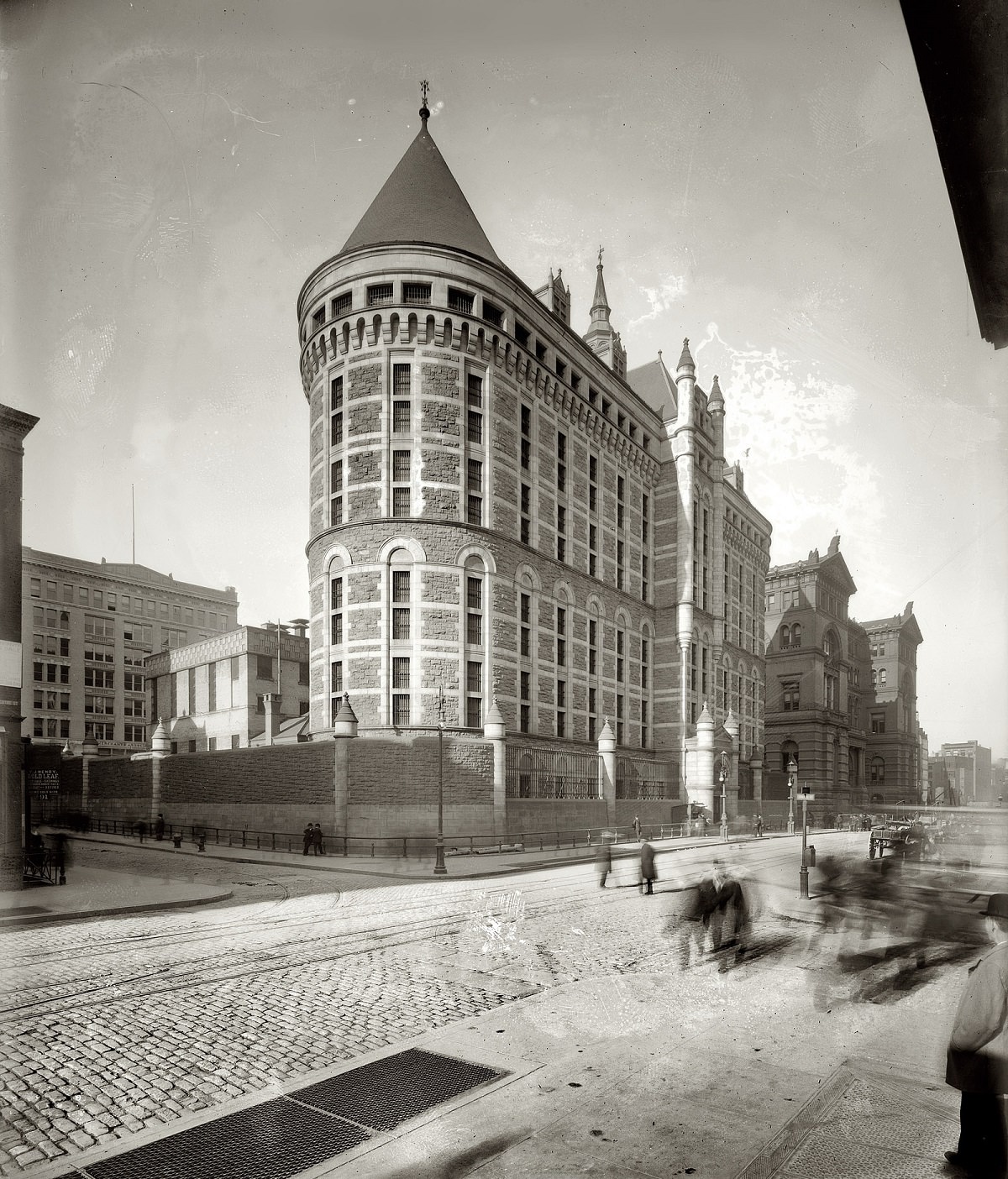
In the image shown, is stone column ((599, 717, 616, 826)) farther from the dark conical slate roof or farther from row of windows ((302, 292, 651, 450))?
the dark conical slate roof

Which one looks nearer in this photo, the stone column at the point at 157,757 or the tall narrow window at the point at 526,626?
the stone column at the point at 157,757

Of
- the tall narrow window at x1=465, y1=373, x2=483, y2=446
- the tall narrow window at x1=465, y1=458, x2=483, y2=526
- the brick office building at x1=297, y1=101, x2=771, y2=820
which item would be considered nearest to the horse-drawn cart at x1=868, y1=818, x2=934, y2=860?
the brick office building at x1=297, y1=101, x2=771, y2=820

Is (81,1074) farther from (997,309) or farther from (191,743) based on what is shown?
(191,743)

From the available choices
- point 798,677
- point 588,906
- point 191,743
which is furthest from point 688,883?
point 191,743

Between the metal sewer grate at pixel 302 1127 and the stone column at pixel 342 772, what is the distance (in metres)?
22.5

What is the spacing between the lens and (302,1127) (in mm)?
5605

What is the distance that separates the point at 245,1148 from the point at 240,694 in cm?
2771

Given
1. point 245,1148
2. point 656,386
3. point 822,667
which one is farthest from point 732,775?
point 245,1148

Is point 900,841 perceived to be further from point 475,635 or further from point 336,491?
point 336,491

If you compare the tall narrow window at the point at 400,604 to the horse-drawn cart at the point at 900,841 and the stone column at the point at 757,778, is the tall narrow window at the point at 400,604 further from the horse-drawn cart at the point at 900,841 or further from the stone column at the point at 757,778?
the stone column at the point at 757,778

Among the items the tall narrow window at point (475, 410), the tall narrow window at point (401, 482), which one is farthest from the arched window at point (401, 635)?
the tall narrow window at point (475, 410)

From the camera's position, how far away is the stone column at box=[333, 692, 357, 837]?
28656 mm

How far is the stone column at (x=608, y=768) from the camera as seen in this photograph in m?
37.6

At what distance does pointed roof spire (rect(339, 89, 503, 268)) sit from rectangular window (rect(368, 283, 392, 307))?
63.3 inches
